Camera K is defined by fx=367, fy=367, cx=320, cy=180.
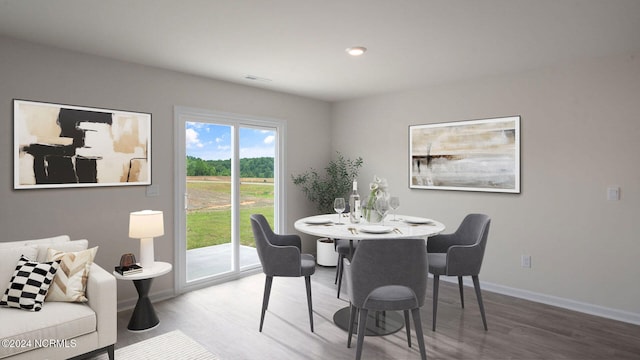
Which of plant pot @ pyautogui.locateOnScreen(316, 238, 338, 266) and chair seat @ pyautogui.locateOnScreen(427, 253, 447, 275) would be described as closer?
chair seat @ pyautogui.locateOnScreen(427, 253, 447, 275)

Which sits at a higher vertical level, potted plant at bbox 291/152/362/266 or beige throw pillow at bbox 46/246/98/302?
potted plant at bbox 291/152/362/266

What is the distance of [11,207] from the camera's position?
3.02 meters

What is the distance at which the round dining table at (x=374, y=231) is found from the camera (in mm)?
2785

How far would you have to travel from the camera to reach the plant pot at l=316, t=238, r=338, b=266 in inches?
201

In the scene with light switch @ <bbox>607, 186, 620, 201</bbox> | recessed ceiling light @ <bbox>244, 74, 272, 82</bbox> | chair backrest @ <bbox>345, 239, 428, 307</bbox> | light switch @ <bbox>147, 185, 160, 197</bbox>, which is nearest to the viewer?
chair backrest @ <bbox>345, 239, 428, 307</bbox>

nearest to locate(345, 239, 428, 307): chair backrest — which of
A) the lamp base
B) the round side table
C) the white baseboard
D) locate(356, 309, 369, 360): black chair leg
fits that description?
locate(356, 309, 369, 360): black chair leg

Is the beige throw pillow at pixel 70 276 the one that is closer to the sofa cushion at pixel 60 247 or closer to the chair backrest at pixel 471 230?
the sofa cushion at pixel 60 247

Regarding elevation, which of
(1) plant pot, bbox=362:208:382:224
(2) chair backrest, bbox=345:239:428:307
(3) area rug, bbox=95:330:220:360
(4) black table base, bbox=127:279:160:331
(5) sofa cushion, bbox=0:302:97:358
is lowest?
(3) area rug, bbox=95:330:220:360

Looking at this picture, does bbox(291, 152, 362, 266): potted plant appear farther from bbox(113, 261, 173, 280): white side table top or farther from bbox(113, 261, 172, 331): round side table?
bbox(113, 261, 172, 331): round side table

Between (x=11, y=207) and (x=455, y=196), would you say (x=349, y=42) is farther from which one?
(x=11, y=207)

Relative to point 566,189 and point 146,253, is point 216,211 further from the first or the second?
point 566,189

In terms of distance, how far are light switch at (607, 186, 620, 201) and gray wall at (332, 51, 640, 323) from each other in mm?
38

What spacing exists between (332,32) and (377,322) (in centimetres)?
248

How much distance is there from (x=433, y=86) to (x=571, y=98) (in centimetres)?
151
